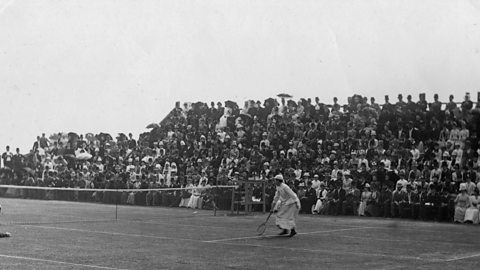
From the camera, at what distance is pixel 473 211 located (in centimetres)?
2803

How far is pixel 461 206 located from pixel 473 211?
0.62 m

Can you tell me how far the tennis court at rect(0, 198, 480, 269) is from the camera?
1411 centimetres

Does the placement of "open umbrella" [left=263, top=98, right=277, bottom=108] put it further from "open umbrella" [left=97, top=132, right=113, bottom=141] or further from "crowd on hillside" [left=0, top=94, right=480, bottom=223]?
"open umbrella" [left=97, top=132, right=113, bottom=141]

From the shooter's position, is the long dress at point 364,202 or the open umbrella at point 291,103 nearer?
the long dress at point 364,202

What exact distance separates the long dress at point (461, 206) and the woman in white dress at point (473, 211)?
19cm

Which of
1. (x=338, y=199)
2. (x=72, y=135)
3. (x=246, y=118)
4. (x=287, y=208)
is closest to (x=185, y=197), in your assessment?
(x=246, y=118)

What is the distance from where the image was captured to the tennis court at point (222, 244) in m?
14.1

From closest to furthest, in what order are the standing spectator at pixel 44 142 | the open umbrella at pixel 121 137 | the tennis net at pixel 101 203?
the tennis net at pixel 101 203, the open umbrella at pixel 121 137, the standing spectator at pixel 44 142

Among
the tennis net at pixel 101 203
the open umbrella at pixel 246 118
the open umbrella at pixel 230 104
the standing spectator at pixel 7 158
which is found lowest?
the tennis net at pixel 101 203

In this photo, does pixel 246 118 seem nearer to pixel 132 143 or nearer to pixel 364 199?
pixel 132 143

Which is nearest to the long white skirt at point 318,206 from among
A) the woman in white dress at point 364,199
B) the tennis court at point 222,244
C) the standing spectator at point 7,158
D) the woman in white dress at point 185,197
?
the woman in white dress at point 364,199

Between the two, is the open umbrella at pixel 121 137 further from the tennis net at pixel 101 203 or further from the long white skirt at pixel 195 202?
the long white skirt at pixel 195 202

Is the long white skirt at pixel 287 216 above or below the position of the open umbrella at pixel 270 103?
below

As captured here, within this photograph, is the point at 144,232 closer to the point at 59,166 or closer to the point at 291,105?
the point at 291,105
